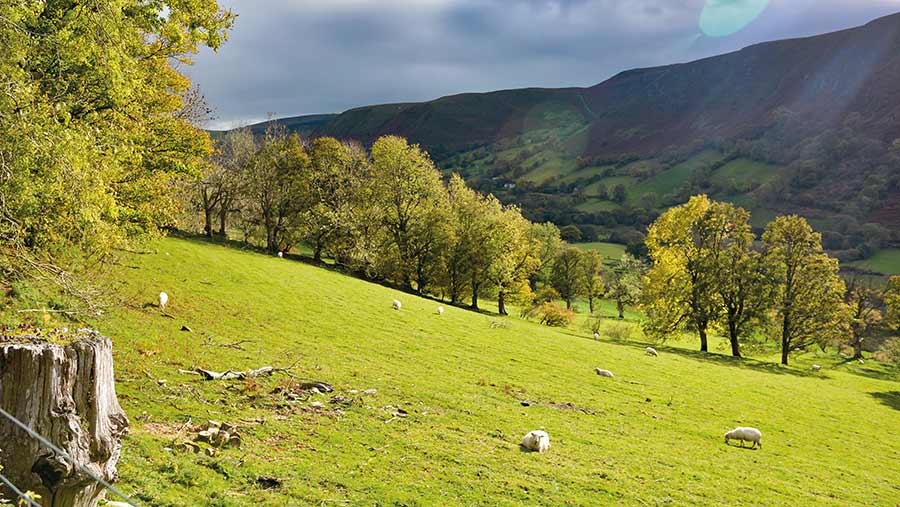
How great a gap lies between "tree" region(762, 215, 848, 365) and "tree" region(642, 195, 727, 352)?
4.97 meters

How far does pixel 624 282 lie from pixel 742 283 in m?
40.2

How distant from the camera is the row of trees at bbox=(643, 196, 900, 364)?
44.5 meters

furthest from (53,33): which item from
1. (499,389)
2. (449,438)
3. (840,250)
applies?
(840,250)

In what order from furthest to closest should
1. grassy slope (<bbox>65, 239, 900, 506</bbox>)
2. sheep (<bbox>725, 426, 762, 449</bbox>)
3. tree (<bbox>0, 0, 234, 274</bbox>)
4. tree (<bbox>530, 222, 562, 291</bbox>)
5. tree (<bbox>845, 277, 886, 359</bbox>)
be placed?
tree (<bbox>530, 222, 562, 291</bbox>) < tree (<bbox>845, 277, 886, 359</bbox>) < sheep (<bbox>725, 426, 762, 449</bbox>) < grassy slope (<bbox>65, 239, 900, 506</bbox>) < tree (<bbox>0, 0, 234, 274</bbox>)

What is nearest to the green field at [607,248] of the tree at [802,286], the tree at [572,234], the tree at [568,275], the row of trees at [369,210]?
the tree at [572,234]

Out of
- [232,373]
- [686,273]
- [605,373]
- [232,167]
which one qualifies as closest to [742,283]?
[686,273]

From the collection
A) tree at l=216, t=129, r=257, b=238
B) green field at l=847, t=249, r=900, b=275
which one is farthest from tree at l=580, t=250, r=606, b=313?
green field at l=847, t=249, r=900, b=275

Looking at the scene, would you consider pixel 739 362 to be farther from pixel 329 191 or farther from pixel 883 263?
pixel 883 263

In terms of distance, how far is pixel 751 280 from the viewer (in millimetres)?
45125

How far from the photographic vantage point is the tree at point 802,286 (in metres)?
44.1

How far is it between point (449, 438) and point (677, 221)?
43155 mm

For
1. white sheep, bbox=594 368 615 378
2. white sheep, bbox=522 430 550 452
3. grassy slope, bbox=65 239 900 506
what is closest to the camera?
grassy slope, bbox=65 239 900 506

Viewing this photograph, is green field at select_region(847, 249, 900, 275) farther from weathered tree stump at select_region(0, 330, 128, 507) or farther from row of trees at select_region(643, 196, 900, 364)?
weathered tree stump at select_region(0, 330, 128, 507)

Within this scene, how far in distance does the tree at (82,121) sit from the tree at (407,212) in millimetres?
32978
